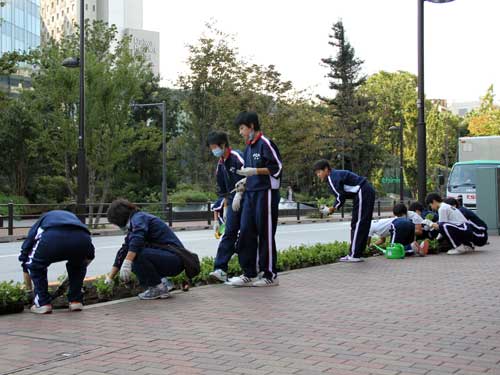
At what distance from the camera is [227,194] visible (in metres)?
8.86

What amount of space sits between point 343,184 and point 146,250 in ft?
15.6

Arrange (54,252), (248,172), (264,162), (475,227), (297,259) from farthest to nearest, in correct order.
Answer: (475,227) → (297,259) → (264,162) → (248,172) → (54,252)

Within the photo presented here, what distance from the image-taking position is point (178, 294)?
7734mm

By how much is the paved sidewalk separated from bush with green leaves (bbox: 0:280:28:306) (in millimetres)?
187

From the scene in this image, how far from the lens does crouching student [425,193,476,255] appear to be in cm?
1270

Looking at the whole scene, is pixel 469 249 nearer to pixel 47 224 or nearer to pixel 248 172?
pixel 248 172

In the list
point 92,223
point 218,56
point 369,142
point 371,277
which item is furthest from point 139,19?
point 371,277

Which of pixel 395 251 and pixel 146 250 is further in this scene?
pixel 395 251

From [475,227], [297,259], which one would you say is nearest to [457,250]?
[475,227]

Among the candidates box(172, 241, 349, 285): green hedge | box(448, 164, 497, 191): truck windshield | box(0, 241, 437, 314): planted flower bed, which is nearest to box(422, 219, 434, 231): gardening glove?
box(172, 241, 349, 285): green hedge

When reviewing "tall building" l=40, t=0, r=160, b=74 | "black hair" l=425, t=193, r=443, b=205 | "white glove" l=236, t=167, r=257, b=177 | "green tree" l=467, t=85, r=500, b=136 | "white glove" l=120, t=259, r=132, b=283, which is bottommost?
"white glove" l=120, t=259, r=132, b=283

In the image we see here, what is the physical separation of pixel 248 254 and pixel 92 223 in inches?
723

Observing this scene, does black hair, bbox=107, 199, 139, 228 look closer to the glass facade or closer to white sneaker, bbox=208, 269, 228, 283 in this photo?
white sneaker, bbox=208, 269, 228, 283

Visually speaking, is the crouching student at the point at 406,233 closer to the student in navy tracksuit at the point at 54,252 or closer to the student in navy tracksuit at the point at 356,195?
the student in navy tracksuit at the point at 356,195
